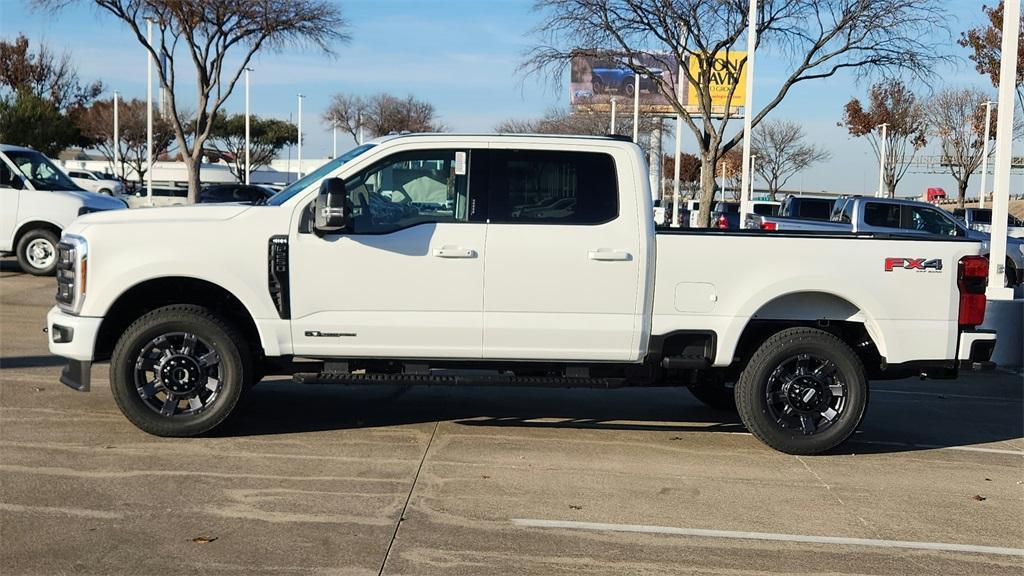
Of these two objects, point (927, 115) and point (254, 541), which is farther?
point (927, 115)

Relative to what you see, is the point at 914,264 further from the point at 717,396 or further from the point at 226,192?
the point at 226,192

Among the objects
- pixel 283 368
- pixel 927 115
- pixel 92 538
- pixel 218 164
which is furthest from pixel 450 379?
pixel 218 164

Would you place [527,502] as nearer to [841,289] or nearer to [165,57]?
[841,289]

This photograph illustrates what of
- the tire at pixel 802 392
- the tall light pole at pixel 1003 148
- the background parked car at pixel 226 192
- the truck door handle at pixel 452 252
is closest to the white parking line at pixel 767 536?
the tire at pixel 802 392

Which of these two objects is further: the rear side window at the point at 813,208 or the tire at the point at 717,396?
the rear side window at the point at 813,208

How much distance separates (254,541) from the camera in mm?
5371

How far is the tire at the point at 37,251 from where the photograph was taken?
16.6 metres

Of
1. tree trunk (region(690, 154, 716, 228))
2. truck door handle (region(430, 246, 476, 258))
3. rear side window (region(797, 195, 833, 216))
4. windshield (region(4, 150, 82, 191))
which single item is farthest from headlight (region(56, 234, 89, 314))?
rear side window (region(797, 195, 833, 216))

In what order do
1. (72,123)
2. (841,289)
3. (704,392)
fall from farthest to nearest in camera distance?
(72,123)
(704,392)
(841,289)

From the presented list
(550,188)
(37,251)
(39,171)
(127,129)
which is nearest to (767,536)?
(550,188)

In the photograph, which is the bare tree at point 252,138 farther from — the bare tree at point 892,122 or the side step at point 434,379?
the side step at point 434,379

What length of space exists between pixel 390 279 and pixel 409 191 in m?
0.62

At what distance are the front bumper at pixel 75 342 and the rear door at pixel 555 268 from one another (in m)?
2.59

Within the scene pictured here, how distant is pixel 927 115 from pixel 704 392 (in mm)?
49008
